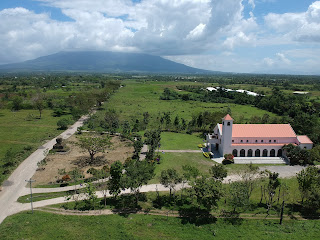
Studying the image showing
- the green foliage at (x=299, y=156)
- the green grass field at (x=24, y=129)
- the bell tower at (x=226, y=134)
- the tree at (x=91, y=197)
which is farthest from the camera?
the green grass field at (x=24, y=129)

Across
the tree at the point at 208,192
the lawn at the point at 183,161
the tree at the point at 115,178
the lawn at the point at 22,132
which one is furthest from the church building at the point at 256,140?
the lawn at the point at 22,132

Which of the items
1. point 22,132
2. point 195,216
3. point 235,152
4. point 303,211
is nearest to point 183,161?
point 235,152

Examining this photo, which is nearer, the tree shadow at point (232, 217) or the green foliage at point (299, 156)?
the tree shadow at point (232, 217)

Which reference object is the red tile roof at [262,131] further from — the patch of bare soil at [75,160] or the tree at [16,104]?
the tree at [16,104]

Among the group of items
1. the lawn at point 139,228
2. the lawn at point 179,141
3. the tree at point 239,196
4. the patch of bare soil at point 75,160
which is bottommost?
the lawn at point 139,228

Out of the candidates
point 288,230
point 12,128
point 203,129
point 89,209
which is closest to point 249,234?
point 288,230

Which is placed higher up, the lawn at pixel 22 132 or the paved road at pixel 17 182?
the lawn at pixel 22 132

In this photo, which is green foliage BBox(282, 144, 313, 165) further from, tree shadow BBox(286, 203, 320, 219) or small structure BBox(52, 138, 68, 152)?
small structure BBox(52, 138, 68, 152)
